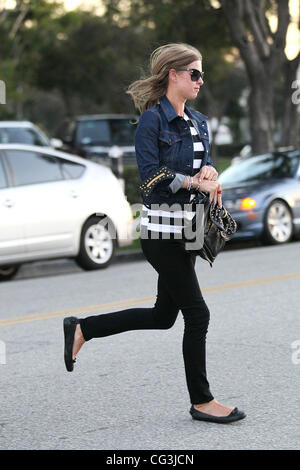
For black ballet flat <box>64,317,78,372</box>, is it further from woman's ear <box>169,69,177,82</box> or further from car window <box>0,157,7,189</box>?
car window <box>0,157,7,189</box>

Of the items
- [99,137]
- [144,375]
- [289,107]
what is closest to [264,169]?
[289,107]

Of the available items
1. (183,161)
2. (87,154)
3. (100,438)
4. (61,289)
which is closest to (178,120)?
(183,161)

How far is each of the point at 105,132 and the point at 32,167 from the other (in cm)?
1317

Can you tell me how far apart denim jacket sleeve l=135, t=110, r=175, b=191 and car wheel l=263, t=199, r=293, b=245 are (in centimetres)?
1004

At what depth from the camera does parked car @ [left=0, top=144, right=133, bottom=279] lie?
11.5 metres

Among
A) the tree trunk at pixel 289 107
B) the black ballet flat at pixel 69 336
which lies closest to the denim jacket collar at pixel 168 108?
the black ballet flat at pixel 69 336

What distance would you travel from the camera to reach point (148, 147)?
4812 millimetres

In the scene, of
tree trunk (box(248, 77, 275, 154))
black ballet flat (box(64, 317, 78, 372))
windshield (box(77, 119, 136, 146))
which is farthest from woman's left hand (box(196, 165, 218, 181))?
windshield (box(77, 119, 136, 146))

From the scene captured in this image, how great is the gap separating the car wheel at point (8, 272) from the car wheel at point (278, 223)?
4.12m

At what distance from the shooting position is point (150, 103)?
5098 millimetres

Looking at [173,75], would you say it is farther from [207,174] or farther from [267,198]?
[267,198]

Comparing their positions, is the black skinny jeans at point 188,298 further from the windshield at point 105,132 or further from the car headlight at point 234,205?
the windshield at point 105,132
